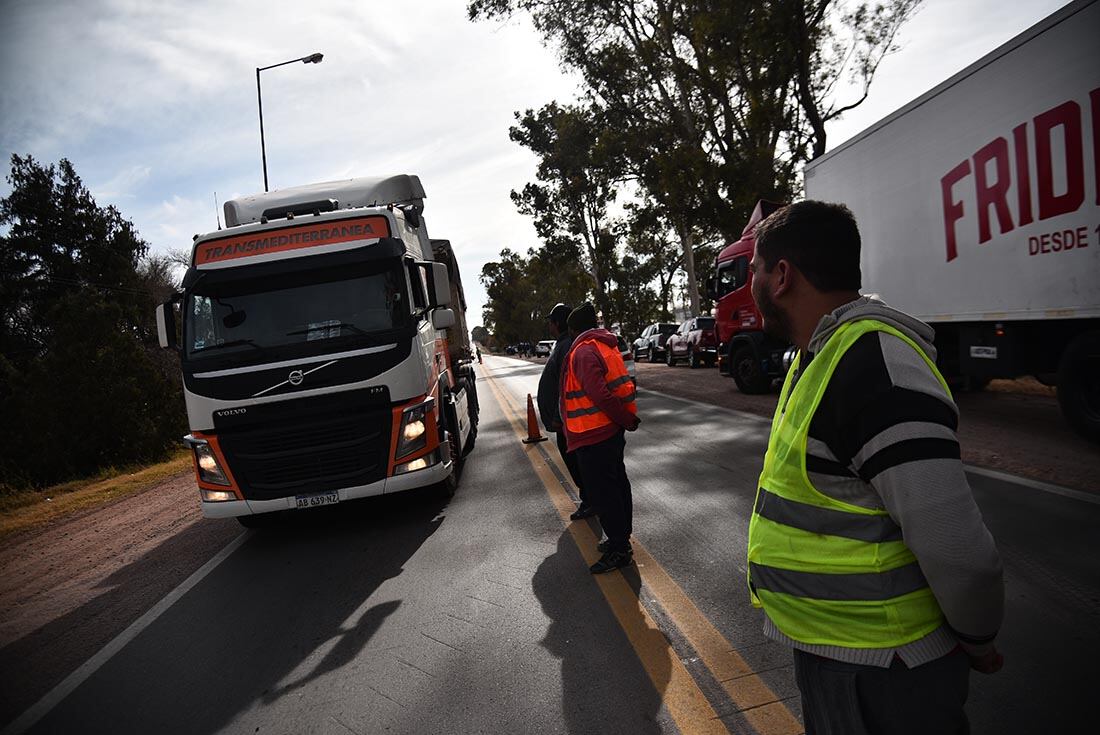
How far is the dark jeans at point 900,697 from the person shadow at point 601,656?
154cm

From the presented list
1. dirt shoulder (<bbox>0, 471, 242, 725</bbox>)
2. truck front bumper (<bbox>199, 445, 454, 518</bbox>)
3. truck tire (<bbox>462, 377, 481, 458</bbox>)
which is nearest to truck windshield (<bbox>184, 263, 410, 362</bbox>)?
truck front bumper (<bbox>199, 445, 454, 518</bbox>)

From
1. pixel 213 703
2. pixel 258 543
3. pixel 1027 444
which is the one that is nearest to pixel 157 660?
pixel 213 703

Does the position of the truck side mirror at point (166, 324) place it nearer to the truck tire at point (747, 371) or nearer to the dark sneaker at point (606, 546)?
the dark sneaker at point (606, 546)

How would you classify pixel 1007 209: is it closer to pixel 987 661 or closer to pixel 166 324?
pixel 987 661

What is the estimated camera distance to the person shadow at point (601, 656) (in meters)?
3.02

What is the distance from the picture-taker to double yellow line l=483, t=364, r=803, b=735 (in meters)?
2.89

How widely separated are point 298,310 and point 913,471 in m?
6.09

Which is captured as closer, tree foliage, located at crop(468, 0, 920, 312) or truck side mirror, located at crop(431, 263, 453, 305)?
truck side mirror, located at crop(431, 263, 453, 305)

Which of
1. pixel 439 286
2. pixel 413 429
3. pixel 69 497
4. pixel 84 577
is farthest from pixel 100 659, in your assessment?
pixel 69 497

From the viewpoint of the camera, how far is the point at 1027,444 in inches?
300

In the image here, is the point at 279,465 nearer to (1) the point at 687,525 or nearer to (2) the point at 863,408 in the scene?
(1) the point at 687,525

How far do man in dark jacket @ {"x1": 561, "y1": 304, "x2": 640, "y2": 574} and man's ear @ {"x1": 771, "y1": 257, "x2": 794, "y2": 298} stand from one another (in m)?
3.14

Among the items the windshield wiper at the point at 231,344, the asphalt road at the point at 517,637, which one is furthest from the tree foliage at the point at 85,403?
the asphalt road at the point at 517,637

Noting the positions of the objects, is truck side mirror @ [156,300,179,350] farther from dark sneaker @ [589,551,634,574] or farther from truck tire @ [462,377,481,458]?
truck tire @ [462,377,481,458]
